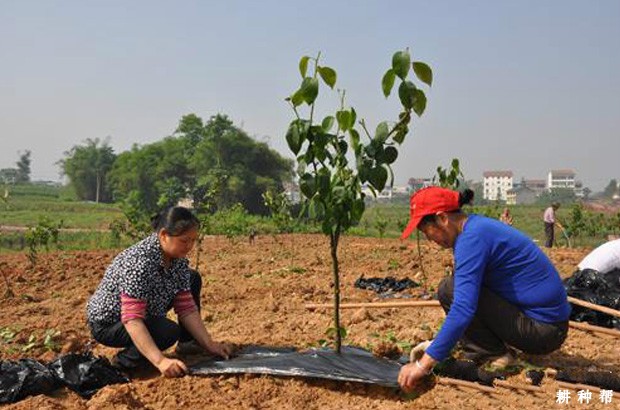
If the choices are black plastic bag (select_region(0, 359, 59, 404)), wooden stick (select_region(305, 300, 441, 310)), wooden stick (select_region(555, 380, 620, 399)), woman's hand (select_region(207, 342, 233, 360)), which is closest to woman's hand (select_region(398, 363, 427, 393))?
wooden stick (select_region(555, 380, 620, 399))

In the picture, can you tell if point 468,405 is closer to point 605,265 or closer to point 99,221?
point 605,265

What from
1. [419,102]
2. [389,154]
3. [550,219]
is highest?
[419,102]

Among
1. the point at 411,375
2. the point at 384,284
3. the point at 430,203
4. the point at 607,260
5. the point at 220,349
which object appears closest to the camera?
the point at 411,375

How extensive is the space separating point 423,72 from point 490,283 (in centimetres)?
129

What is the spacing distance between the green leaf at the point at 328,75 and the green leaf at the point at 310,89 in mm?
57

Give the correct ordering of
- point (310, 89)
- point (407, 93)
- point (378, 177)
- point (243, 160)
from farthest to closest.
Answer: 1. point (243, 160)
2. point (378, 177)
3. point (310, 89)
4. point (407, 93)

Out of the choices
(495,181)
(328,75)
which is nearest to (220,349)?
(328,75)

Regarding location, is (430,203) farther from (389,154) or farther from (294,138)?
(294,138)

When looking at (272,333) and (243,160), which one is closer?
(272,333)

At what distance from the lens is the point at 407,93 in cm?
357

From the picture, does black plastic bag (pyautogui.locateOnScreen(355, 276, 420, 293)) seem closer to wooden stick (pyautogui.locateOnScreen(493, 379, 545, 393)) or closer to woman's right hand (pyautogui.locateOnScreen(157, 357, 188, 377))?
wooden stick (pyautogui.locateOnScreen(493, 379, 545, 393))

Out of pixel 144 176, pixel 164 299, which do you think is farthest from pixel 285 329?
pixel 144 176

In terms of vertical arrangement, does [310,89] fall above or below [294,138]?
above

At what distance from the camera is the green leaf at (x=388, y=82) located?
355 cm
